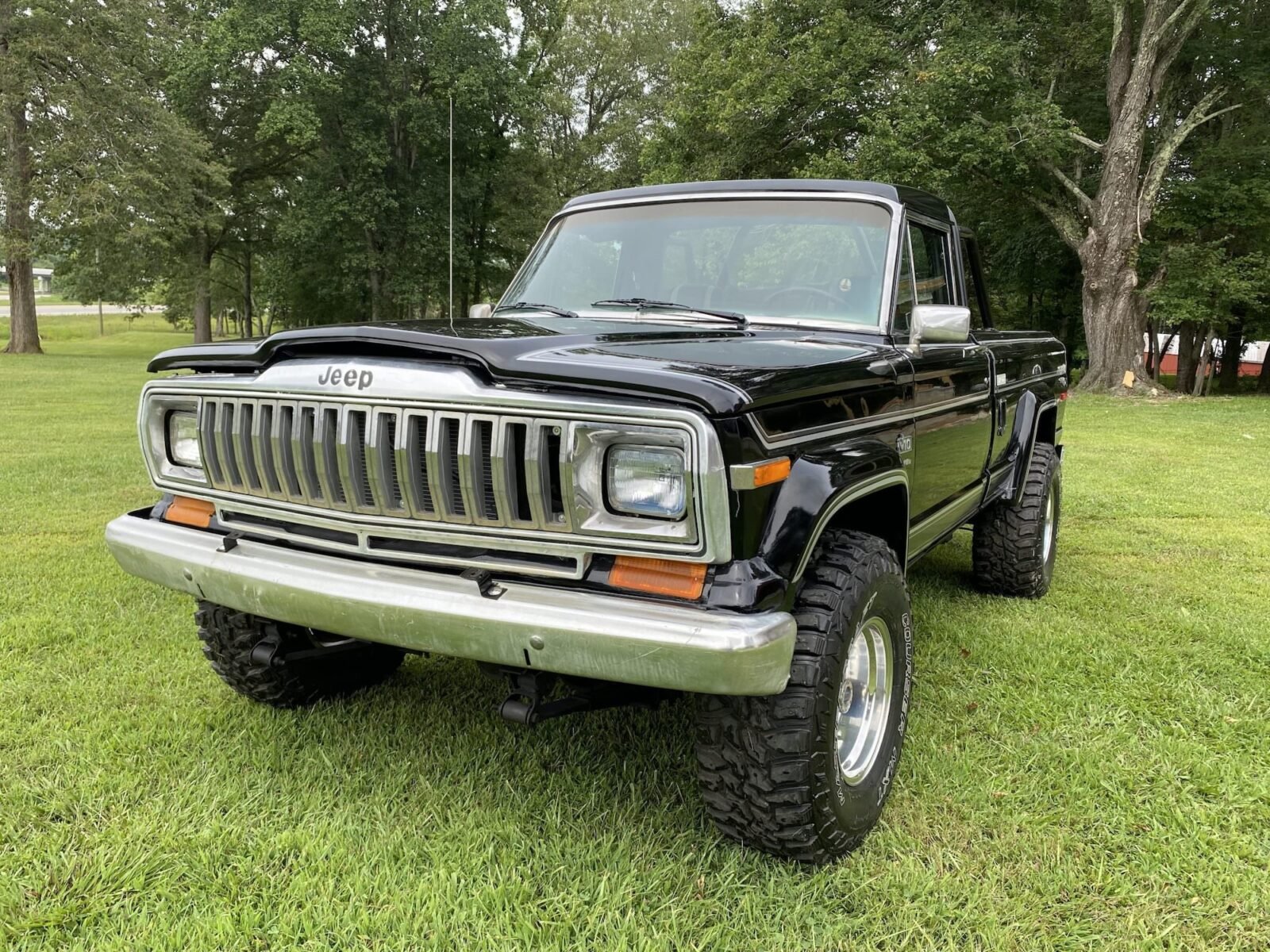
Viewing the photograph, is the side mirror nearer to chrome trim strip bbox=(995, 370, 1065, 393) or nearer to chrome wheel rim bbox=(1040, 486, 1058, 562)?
chrome trim strip bbox=(995, 370, 1065, 393)

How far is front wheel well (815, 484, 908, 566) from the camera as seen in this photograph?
2701mm

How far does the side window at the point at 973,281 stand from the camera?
4.71 metres

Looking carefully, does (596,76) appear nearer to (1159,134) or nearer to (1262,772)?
(1159,134)

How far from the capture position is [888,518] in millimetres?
2770

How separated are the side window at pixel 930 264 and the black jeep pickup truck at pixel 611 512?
12.8 inches

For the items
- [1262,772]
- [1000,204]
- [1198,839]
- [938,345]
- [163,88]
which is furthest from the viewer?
[163,88]

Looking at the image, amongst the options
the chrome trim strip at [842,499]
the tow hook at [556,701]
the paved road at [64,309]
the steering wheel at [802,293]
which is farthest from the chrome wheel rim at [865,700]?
the paved road at [64,309]

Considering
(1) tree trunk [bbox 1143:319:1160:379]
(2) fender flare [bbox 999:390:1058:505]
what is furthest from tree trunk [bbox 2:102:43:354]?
(1) tree trunk [bbox 1143:319:1160:379]

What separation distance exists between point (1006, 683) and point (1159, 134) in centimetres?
2044

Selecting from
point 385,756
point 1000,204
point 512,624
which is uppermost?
point 1000,204

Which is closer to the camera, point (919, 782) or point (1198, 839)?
point (1198, 839)

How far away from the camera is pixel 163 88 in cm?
2866

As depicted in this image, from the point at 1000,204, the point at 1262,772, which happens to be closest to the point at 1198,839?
the point at 1262,772

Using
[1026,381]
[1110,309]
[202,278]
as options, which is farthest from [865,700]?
[202,278]
